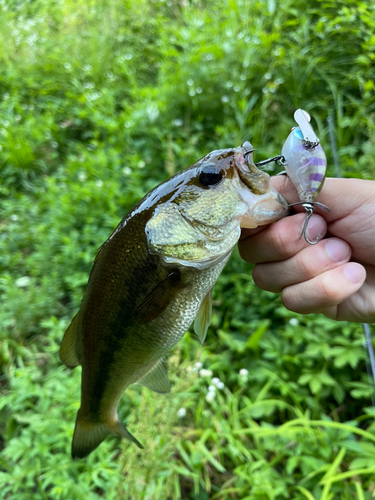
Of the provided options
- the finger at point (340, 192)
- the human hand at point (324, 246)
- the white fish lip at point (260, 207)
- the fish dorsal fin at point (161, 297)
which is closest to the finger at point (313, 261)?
the human hand at point (324, 246)

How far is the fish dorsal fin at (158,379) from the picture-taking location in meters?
1.04

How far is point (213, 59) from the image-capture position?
2.89 meters

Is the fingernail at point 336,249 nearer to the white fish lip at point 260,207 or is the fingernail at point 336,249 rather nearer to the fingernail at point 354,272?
the fingernail at point 354,272

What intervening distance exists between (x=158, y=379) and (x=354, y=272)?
2.31 ft

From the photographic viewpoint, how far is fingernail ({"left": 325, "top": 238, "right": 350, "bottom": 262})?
97cm

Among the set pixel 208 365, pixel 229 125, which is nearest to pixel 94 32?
pixel 229 125

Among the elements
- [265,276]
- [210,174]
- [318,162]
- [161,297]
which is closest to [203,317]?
[161,297]

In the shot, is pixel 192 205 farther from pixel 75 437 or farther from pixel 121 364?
pixel 75 437

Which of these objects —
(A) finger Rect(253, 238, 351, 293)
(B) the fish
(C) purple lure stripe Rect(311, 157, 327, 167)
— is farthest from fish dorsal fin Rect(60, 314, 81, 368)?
(C) purple lure stripe Rect(311, 157, 327, 167)

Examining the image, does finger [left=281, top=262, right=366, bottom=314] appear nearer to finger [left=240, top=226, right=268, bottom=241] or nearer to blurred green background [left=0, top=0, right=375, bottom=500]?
finger [left=240, top=226, right=268, bottom=241]

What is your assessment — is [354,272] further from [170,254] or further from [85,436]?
[85,436]

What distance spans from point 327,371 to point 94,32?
476cm

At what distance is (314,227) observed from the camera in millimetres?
947

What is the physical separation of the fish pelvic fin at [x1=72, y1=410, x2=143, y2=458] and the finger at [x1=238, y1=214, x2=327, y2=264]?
760 millimetres
